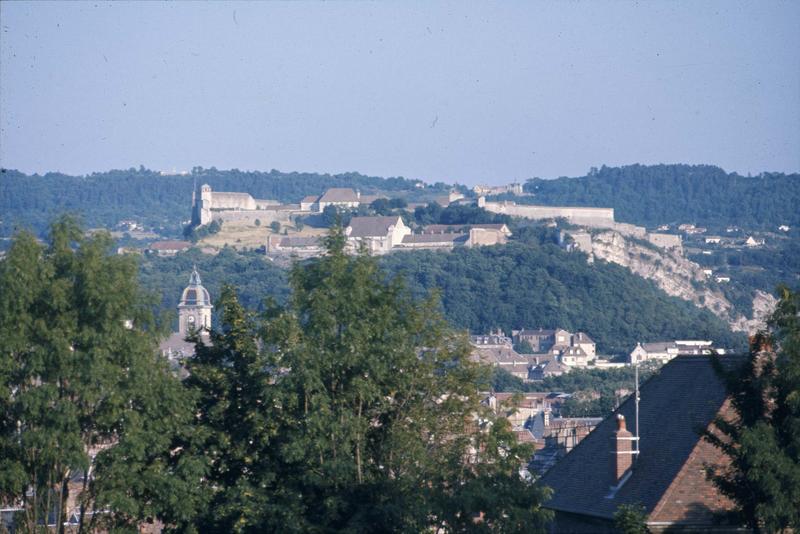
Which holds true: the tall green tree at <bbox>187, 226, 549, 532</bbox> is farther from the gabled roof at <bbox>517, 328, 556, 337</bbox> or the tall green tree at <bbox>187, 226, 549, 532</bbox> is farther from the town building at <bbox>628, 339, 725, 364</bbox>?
the gabled roof at <bbox>517, 328, 556, 337</bbox>

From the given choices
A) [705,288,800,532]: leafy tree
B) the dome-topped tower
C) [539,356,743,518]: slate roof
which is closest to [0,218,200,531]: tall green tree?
[539,356,743,518]: slate roof

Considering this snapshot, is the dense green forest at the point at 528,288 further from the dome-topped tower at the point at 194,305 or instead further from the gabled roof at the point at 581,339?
the dome-topped tower at the point at 194,305

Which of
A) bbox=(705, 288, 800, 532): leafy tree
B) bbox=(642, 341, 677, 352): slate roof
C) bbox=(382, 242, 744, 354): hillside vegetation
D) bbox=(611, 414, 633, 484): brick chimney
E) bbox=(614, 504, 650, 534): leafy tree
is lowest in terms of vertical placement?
bbox=(642, 341, 677, 352): slate roof

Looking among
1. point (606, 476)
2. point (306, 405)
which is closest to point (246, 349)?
point (306, 405)

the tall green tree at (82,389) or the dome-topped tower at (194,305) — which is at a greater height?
the tall green tree at (82,389)

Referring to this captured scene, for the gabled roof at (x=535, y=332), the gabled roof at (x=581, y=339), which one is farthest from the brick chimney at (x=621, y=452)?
the gabled roof at (x=535, y=332)

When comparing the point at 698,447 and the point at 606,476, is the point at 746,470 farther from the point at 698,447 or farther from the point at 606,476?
the point at 606,476
